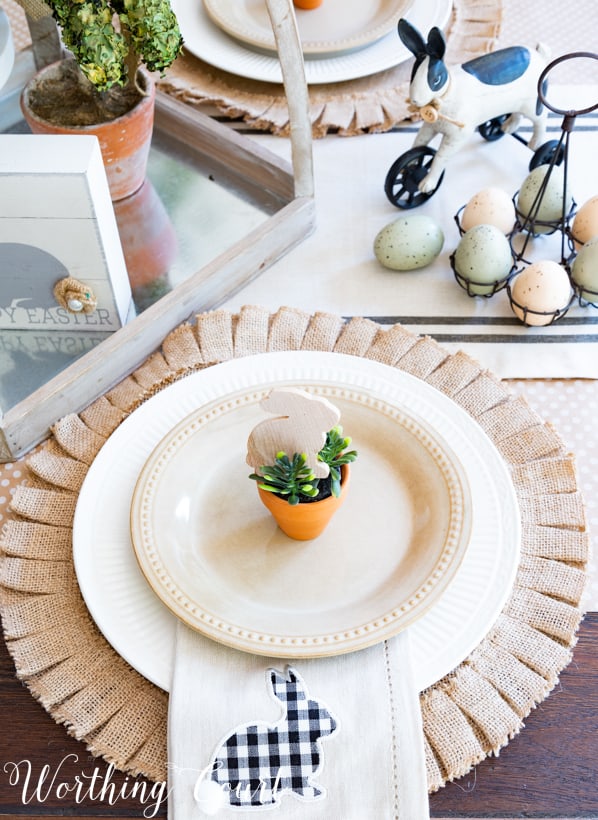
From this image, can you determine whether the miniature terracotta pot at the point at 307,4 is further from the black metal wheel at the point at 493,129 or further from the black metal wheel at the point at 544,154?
the black metal wheel at the point at 544,154

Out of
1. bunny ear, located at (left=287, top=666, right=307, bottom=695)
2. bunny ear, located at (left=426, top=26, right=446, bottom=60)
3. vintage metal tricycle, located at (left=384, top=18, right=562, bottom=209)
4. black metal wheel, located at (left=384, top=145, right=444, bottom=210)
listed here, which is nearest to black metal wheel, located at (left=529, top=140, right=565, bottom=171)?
vintage metal tricycle, located at (left=384, top=18, right=562, bottom=209)

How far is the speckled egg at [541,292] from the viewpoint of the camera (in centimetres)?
104

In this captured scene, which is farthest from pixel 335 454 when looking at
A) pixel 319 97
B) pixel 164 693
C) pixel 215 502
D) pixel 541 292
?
pixel 319 97

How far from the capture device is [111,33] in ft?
3.14

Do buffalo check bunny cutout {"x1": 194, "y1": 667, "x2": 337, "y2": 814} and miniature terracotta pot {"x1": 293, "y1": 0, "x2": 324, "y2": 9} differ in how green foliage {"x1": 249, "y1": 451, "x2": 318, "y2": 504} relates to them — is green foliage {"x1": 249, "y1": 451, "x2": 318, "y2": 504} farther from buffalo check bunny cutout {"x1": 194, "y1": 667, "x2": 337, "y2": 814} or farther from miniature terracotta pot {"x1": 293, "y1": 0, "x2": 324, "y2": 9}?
miniature terracotta pot {"x1": 293, "y1": 0, "x2": 324, "y2": 9}

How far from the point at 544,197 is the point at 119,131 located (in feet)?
1.70

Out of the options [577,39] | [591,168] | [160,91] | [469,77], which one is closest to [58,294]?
[160,91]

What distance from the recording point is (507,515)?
0.84 m

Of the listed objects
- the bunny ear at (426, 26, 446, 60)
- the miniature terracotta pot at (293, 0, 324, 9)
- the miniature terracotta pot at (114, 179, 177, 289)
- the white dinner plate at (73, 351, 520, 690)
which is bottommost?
the white dinner plate at (73, 351, 520, 690)

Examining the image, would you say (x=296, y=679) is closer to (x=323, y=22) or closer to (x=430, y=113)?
(x=430, y=113)

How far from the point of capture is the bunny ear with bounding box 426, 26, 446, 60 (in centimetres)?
102

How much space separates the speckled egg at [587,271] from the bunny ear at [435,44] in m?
0.28

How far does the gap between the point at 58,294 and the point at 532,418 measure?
0.54m

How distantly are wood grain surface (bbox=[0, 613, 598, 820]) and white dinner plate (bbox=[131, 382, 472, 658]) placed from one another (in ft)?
0.44
